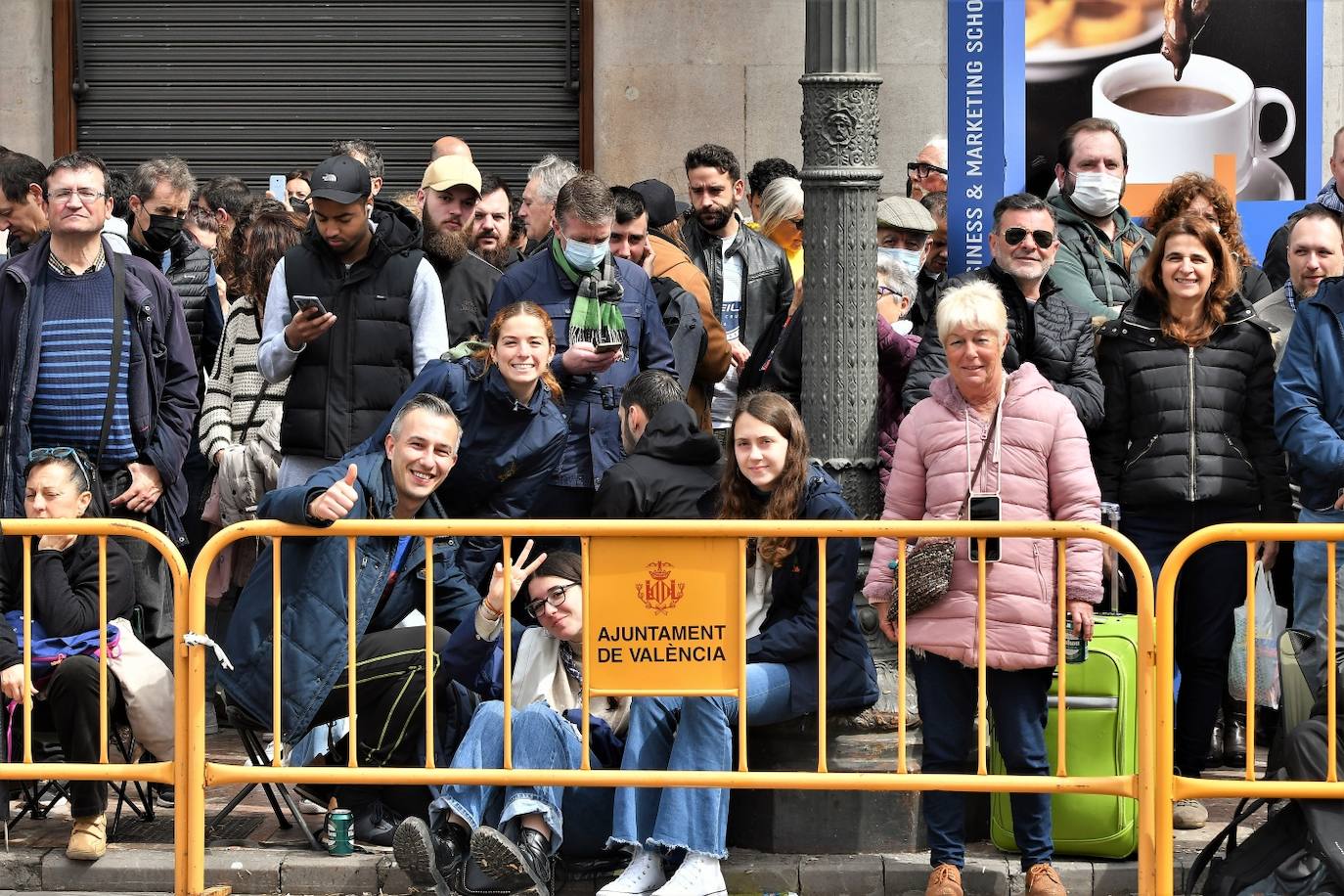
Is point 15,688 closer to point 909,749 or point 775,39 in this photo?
point 909,749

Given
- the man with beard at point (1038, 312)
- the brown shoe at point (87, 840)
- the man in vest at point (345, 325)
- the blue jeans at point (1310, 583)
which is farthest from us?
the man in vest at point (345, 325)

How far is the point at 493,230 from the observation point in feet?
30.2

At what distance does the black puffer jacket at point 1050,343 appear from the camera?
751 cm

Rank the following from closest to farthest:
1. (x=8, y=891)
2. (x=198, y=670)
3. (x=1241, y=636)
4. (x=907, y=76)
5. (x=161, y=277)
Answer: (x=198, y=670) < (x=8, y=891) < (x=1241, y=636) < (x=161, y=277) < (x=907, y=76)

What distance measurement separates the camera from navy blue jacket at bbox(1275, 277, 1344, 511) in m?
7.34

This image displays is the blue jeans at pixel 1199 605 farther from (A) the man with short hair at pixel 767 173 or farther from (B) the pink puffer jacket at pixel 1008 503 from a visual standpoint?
(A) the man with short hair at pixel 767 173

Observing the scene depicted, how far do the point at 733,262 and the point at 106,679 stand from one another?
3.74 metres

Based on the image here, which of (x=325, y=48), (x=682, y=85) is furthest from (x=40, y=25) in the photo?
(x=682, y=85)

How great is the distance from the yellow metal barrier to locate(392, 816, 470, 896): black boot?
219 centimetres

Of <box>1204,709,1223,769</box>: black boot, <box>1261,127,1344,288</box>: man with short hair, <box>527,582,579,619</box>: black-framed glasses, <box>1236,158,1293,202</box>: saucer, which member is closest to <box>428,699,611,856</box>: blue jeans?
<box>527,582,579,619</box>: black-framed glasses

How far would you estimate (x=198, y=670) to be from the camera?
6.44 m

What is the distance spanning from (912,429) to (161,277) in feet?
10.4

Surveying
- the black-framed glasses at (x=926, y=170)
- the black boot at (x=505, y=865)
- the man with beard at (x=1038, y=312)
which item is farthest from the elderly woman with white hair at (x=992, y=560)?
the black-framed glasses at (x=926, y=170)

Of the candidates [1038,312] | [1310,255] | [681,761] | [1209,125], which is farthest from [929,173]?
[681,761]
